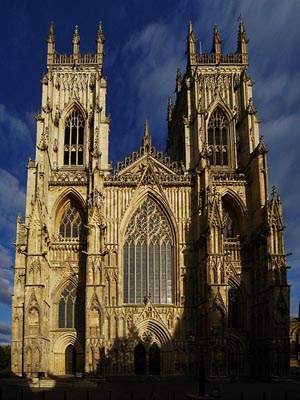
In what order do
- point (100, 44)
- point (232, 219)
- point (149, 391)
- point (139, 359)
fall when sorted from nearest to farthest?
point (149, 391), point (139, 359), point (232, 219), point (100, 44)

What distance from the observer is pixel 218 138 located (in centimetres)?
4694

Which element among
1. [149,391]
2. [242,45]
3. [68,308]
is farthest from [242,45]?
[149,391]

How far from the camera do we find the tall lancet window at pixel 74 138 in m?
46.1

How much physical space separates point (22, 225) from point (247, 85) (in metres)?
24.0

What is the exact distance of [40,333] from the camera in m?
35.9

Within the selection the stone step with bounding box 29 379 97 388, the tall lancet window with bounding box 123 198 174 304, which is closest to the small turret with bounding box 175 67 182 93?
the tall lancet window with bounding box 123 198 174 304

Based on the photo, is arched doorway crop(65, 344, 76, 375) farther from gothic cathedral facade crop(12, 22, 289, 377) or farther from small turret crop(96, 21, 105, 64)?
small turret crop(96, 21, 105, 64)

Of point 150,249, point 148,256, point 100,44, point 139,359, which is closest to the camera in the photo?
point 139,359

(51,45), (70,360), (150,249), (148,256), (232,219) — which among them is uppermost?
(51,45)

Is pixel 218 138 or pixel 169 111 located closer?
pixel 218 138

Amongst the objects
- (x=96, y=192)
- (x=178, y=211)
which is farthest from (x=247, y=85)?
(x=96, y=192)

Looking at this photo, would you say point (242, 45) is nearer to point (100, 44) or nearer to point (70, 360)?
point (100, 44)

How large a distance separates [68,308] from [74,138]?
1573 centimetres

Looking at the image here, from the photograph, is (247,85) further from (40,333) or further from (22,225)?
(40,333)
